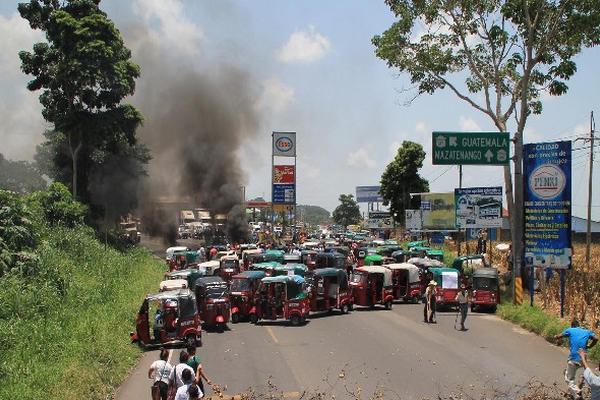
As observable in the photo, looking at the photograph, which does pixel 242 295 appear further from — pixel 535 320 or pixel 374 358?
pixel 535 320

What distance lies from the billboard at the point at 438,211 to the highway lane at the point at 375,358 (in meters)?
39.0

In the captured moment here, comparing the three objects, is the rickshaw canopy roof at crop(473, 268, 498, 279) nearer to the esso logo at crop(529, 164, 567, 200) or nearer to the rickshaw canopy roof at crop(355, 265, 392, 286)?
the rickshaw canopy roof at crop(355, 265, 392, 286)

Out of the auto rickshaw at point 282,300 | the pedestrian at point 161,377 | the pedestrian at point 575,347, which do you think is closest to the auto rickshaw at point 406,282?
the auto rickshaw at point 282,300

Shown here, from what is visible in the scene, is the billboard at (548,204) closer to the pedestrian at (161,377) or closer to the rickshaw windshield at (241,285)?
the rickshaw windshield at (241,285)

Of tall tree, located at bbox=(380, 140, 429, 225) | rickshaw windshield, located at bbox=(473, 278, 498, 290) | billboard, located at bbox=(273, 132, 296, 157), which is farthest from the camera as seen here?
tall tree, located at bbox=(380, 140, 429, 225)

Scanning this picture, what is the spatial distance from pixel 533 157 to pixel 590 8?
7.83 m

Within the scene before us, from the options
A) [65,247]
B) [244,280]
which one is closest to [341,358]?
[244,280]

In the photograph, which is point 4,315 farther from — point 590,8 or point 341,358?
point 590,8

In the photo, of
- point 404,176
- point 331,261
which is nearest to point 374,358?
point 331,261

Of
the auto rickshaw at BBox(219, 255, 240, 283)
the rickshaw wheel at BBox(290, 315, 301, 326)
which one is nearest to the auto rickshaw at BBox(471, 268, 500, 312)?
the rickshaw wheel at BBox(290, 315, 301, 326)

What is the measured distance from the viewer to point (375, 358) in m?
16.1

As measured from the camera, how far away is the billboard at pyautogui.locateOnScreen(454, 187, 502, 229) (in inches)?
1409

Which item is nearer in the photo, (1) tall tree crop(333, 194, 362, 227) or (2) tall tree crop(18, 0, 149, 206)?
(2) tall tree crop(18, 0, 149, 206)

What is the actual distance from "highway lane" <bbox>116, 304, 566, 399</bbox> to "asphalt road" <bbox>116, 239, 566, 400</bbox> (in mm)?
21
